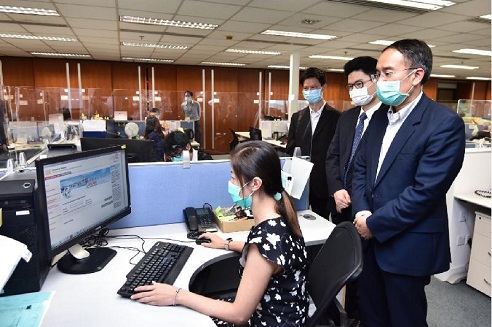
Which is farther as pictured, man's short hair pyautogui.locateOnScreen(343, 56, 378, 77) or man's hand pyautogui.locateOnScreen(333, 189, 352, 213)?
man's short hair pyautogui.locateOnScreen(343, 56, 378, 77)

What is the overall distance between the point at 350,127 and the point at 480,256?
5.13 ft

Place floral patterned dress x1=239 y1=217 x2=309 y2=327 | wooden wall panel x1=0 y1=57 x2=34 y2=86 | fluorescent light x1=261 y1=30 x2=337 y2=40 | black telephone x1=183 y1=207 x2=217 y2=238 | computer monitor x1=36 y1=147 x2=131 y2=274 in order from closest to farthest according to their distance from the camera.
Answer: floral patterned dress x1=239 y1=217 x2=309 y2=327
computer monitor x1=36 y1=147 x2=131 y2=274
black telephone x1=183 y1=207 x2=217 y2=238
fluorescent light x1=261 y1=30 x2=337 y2=40
wooden wall panel x1=0 y1=57 x2=34 y2=86

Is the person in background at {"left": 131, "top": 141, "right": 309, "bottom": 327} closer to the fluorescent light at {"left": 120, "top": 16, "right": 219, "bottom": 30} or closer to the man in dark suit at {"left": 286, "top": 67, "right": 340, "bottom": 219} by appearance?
the man in dark suit at {"left": 286, "top": 67, "right": 340, "bottom": 219}

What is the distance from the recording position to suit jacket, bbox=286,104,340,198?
8.48 feet

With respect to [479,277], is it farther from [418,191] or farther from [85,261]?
[85,261]

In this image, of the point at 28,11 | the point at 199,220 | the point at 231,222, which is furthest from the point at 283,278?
the point at 28,11

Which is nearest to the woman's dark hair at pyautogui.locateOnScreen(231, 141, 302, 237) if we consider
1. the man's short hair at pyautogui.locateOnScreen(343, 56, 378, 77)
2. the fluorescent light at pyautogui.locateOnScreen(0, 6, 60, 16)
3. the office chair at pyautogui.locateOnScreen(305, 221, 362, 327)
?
the office chair at pyautogui.locateOnScreen(305, 221, 362, 327)

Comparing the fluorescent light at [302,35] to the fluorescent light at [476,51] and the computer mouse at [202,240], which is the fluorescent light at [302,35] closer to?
the fluorescent light at [476,51]

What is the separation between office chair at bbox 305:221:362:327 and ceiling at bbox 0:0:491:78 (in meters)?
3.73

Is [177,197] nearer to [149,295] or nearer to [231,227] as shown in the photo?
[231,227]

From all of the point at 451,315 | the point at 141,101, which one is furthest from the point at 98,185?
the point at 141,101

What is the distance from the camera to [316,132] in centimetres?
268

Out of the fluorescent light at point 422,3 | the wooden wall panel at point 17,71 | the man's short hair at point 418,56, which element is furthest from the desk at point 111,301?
the wooden wall panel at point 17,71

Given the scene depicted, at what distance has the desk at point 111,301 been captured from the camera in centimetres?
106
